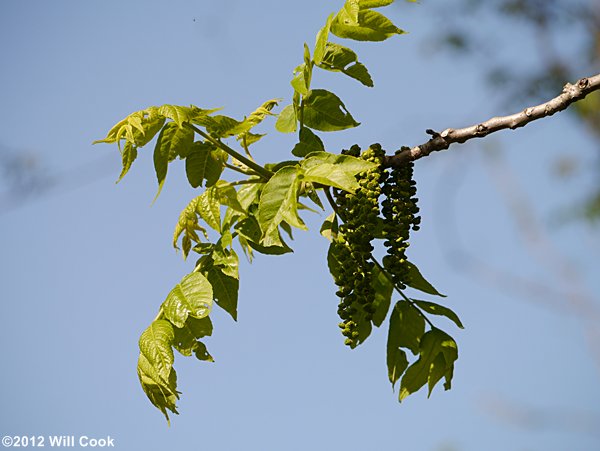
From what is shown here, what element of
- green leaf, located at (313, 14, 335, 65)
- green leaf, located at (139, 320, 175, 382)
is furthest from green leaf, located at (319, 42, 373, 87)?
green leaf, located at (139, 320, 175, 382)

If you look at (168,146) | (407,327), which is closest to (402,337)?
(407,327)

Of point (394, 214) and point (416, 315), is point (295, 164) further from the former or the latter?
point (416, 315)

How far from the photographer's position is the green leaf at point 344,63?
7.60 feet

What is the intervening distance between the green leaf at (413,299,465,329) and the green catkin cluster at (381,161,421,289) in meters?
0.32

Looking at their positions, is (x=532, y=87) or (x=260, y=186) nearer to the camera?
(x=260, y=186)

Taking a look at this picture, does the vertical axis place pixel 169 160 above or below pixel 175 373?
above

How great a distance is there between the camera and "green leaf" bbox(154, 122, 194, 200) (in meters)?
2.16

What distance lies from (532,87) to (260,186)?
36.6 ft

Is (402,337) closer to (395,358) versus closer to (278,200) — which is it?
(395,358)

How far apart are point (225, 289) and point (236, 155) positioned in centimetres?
40

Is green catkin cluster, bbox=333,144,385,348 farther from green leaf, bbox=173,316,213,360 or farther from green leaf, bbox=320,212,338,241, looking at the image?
green leaf, bbox=173,316,213,360

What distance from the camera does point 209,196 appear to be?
7.60ft

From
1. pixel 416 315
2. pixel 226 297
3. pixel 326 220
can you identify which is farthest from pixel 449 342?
pixel 226 297

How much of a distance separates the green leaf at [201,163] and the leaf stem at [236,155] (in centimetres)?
2
